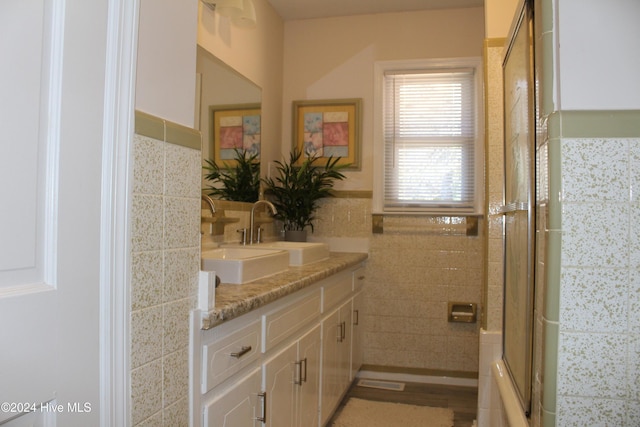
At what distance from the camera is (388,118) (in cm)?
362

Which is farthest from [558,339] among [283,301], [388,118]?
[388,118]

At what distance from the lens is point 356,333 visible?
3348 mm

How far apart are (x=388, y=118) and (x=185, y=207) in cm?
262

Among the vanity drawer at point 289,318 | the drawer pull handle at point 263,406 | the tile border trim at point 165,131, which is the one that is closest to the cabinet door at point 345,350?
the vanity drawer at point 289,318

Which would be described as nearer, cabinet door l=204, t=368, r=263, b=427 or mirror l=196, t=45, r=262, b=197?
cabinet door l=204, t=368, r=263, b=427

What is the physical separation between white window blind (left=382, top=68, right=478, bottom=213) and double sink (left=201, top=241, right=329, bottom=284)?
934 mm

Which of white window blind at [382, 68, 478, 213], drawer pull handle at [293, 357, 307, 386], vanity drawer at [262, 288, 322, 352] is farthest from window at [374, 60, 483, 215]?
drawer pull handle at [293, 357, 307, 386]

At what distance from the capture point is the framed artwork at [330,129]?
3623 mm

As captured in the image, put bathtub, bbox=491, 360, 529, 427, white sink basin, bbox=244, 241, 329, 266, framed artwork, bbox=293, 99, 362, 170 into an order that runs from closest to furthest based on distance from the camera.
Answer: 1. bathtub, bbox=491, 360, 529, 427
2. white sink basin, bbox=244, 241, 329, 266
3. framed artwork, bbox=293, 99, 362, 170

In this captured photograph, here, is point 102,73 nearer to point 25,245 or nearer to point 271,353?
point 25,245

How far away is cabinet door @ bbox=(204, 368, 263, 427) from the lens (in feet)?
4.47

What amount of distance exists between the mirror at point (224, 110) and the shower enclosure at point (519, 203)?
56.0 inches

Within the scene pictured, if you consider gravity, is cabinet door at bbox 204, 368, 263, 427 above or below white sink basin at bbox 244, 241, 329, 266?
below

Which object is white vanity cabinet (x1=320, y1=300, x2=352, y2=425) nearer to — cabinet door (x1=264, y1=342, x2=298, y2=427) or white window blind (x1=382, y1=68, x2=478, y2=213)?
cabinet door (x1=264, y1=342, x2=298, y2=427)
